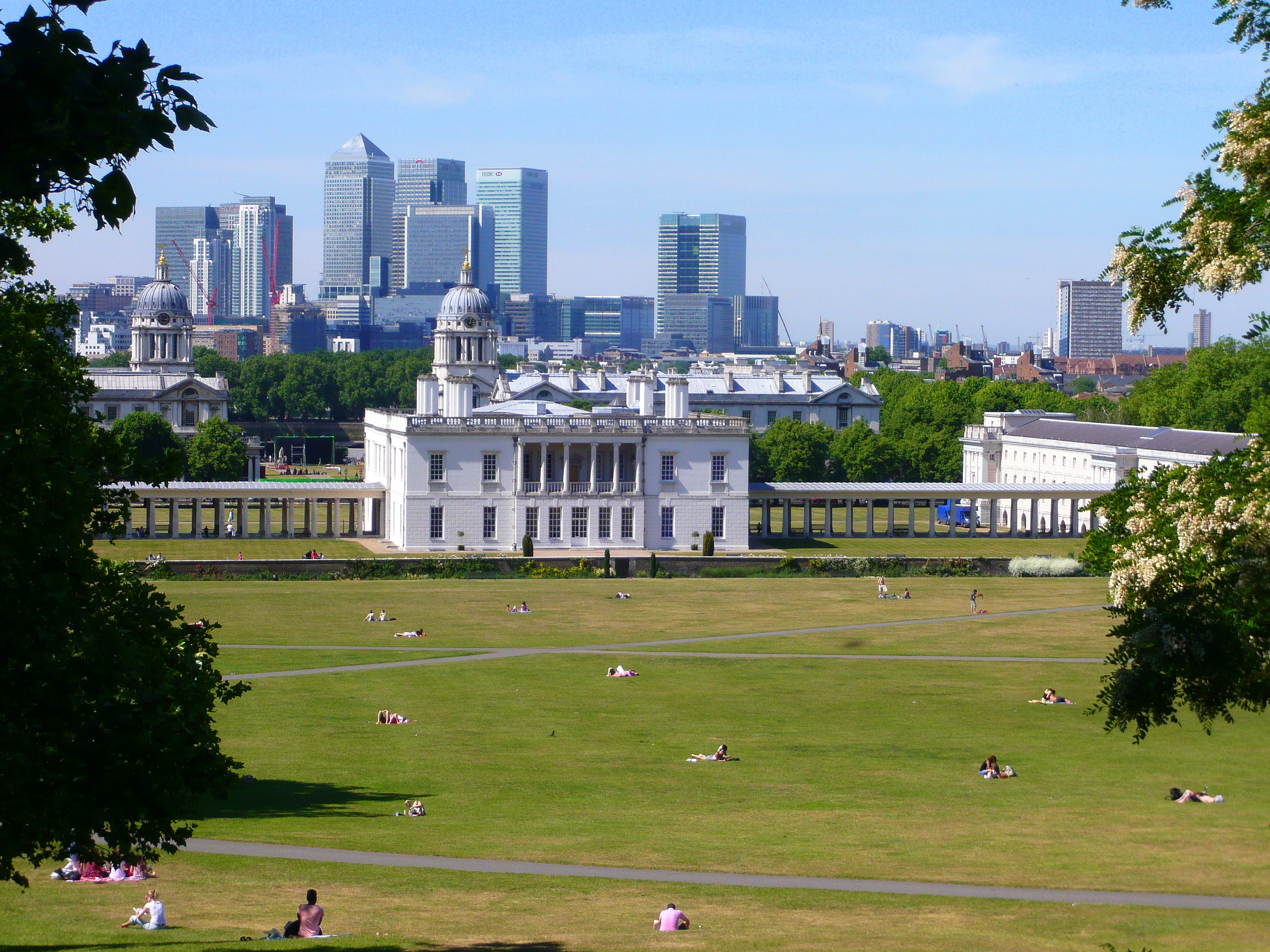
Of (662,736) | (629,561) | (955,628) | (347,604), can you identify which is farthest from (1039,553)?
(662,736)

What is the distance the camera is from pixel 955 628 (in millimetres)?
62656

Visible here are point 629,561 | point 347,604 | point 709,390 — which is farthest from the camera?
point 709,390

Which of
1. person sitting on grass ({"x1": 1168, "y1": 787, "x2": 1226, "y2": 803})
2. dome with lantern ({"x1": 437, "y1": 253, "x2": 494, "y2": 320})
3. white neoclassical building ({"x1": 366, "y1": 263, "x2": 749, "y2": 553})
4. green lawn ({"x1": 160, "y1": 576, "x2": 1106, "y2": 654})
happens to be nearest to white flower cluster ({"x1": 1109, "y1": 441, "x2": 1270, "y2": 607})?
person sitting on grass ({"x1": 1168, "y1": 787, "x2": 1226, "y2": 803})

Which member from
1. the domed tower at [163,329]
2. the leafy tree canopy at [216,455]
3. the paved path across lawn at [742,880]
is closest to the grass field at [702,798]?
the paved path across lawn at [742,880]

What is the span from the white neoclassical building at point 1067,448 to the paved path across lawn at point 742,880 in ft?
242

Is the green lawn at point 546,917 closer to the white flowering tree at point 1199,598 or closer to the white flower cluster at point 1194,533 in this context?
the white flowering tree at point 1199,598

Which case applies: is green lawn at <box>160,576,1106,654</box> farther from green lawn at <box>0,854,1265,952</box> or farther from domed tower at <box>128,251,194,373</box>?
domed tower at <box>128,251,194,373</box>

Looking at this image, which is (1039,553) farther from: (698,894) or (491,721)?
(698,894)

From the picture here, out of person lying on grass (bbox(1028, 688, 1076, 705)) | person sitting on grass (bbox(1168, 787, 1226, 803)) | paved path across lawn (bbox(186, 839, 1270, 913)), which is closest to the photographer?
paved path across lawn (bbox(186, 839, 1270, 913))

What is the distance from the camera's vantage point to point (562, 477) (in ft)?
310

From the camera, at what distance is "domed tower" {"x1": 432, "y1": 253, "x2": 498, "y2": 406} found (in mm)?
120438

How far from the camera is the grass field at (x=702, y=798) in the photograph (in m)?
25.4

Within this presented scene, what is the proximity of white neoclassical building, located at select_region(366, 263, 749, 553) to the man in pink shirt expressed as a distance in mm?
67277

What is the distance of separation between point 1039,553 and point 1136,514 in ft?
232
